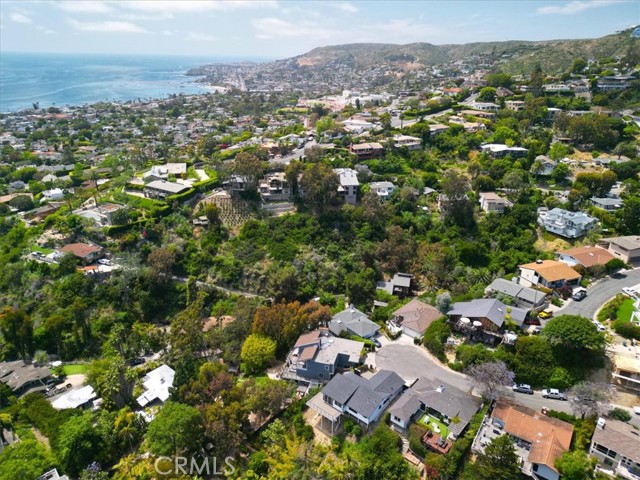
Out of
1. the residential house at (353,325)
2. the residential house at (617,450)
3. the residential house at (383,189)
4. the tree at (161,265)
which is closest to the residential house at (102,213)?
the tree at (161,265)

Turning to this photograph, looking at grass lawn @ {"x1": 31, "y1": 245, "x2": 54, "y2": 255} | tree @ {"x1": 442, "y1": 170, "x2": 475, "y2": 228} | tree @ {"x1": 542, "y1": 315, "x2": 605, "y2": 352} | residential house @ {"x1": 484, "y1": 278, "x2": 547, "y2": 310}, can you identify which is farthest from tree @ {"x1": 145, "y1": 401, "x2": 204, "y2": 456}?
tree @ {"x1": 442, "y1": 170, "x2": 475, "y2": 228}

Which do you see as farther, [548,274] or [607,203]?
[607,203]

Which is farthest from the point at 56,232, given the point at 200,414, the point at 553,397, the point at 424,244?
the point at 553,397

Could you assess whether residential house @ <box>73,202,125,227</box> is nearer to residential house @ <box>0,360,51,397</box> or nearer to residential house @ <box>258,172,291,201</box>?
residential house @ <box>258,172,291,201</box>

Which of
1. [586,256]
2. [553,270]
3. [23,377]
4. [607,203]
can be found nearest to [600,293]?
[553,270]

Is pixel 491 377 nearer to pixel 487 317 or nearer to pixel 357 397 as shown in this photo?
pixel 487 317

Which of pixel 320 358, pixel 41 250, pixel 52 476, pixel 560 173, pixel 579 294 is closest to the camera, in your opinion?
pixel 52 476

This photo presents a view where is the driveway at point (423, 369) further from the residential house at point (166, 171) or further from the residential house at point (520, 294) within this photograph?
the residential house at point (166, 171)
